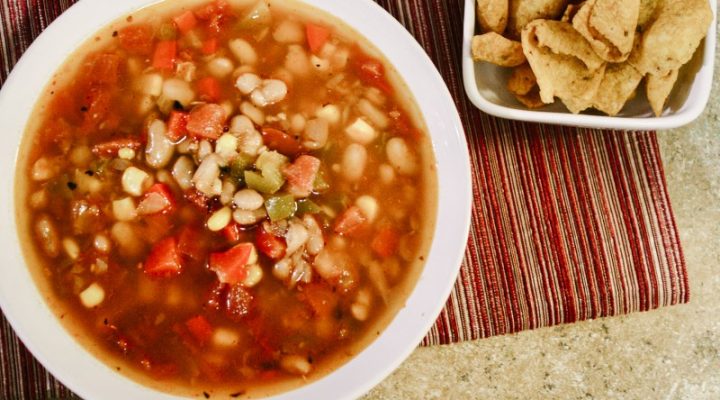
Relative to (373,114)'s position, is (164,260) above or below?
below

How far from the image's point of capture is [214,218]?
1.99 meters

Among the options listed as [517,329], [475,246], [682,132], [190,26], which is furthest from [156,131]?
[682,132]

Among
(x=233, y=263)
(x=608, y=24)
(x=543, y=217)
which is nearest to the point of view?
(x=608, y=24)

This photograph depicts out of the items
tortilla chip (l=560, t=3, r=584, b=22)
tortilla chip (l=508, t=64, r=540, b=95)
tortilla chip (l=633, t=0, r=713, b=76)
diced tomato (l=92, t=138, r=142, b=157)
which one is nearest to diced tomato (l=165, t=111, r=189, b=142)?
diced tomato (l=92, t=138, r=142, b=157)

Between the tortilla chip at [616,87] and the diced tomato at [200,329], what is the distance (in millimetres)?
1199

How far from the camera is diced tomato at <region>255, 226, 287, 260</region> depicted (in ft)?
6.56

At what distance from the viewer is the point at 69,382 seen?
1941 millimetres

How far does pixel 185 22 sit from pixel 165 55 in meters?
0.11

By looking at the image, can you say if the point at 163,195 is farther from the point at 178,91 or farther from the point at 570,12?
the point at 570,12

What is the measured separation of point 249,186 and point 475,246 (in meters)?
0.71

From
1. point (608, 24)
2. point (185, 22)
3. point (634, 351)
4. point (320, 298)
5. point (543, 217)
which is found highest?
point (185, 22)

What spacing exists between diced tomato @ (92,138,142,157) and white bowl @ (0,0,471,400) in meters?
0.22

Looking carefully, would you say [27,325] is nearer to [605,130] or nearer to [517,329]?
[517,329]

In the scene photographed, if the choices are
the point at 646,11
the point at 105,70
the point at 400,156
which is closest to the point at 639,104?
the point at 646,11
